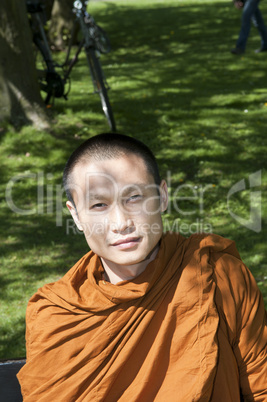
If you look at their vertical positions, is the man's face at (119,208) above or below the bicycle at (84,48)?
above

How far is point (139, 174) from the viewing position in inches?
87.2

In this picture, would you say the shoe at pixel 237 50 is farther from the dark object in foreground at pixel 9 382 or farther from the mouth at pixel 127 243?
the mouth at pixel 127 243

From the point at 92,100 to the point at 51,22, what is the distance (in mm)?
5162

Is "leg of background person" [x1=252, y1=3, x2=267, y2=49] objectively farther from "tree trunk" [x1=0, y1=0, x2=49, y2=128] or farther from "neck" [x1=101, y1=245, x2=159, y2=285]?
"neck" [x1=101, y1=245, x2=159, y2=285]

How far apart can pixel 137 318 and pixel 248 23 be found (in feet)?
34.3

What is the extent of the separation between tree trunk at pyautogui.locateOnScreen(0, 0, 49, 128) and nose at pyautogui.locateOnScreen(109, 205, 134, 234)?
626 centimetres

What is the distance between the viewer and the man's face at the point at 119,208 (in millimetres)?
2131

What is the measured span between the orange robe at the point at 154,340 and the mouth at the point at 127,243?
142 millimetres

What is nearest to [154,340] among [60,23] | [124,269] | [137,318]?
[137,318]

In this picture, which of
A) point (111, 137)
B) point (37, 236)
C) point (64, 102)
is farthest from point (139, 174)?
point (64, 102)

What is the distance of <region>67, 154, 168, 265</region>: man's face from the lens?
6.99 feet

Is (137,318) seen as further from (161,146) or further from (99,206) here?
(161,146)

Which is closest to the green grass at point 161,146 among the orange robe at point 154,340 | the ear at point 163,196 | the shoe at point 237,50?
the shoe at point 237,50

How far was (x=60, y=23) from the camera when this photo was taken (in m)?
13.8
